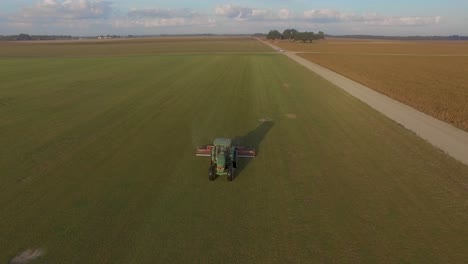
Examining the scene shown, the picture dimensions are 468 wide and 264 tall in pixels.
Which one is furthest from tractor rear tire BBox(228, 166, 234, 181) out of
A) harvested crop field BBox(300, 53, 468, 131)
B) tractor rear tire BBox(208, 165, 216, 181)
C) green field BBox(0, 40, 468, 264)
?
harvested crop field BBox(300, 53, 468, 131)

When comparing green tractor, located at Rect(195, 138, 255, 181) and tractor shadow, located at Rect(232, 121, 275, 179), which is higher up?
green tractor, located at Rect(195, 138, 255, 181)

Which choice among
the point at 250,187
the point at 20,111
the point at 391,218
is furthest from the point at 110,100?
the point at 391,218

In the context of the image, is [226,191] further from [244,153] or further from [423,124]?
[423,124]

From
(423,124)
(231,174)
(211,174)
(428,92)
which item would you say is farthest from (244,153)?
(428,92)

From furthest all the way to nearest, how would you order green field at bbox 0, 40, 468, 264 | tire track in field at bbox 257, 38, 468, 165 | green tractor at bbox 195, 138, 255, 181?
tire track in field at bbox 257, 38, 468, 165
green tractor at bbox 195, 138, 255, 181
green field at bbox 0, 40, 468, 264

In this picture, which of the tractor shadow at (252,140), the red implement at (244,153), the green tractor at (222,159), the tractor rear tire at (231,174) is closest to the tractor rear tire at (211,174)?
the green tractor at (222,159)

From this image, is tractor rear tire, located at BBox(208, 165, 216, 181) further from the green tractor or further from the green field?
the green field

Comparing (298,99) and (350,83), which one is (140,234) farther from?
(350,83)

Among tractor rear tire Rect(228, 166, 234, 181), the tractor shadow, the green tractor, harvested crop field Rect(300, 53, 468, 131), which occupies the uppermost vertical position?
the green tractor
